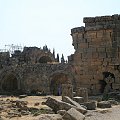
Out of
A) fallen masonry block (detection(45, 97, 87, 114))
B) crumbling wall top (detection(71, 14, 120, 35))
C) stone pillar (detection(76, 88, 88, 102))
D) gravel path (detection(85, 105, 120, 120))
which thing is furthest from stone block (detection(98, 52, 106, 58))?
fallen masonry block (detection(45, 97, 87, 114))

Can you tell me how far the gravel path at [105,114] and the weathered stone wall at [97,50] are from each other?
3.37 metres

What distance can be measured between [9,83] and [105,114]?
28989mm

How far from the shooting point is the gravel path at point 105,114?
10289mm

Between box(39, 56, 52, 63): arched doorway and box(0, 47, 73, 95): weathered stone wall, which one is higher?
box(39, 56, 52, 63): arched doorway

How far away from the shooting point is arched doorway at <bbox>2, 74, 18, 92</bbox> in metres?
36.8

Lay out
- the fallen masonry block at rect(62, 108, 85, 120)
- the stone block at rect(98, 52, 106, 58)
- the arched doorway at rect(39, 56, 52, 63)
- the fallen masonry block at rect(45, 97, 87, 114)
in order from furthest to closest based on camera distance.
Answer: the arched doorway at rect(39, 56, 52, 63)
the stone block at rect(98, 52, 106, 58)
the fallen masonry block at rect(45, 97, 87, 114)
the fallen masonry block at rect(62, 108, 85, 120)

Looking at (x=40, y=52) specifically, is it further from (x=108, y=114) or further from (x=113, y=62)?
(x=108, y=114)

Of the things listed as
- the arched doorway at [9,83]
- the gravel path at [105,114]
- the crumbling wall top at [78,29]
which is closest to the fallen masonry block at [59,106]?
the gravel path at [105,114]

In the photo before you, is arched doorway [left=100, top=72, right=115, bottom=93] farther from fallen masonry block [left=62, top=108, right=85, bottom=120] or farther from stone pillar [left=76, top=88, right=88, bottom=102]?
fallen masonry block [left=62, top=108, right=85, bottom=120]

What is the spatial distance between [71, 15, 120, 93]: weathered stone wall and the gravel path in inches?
133

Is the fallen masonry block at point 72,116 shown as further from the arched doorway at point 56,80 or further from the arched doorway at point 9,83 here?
the arched doorway at point 9,83

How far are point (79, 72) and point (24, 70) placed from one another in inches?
783

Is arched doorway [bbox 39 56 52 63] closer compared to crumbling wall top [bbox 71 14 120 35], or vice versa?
crumbling wall top [bbox 71 14 120 35]

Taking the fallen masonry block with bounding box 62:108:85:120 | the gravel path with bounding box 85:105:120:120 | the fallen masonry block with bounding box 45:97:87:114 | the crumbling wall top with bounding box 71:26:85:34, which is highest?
the crumbling wall top with bounding box 71:26:85:34
